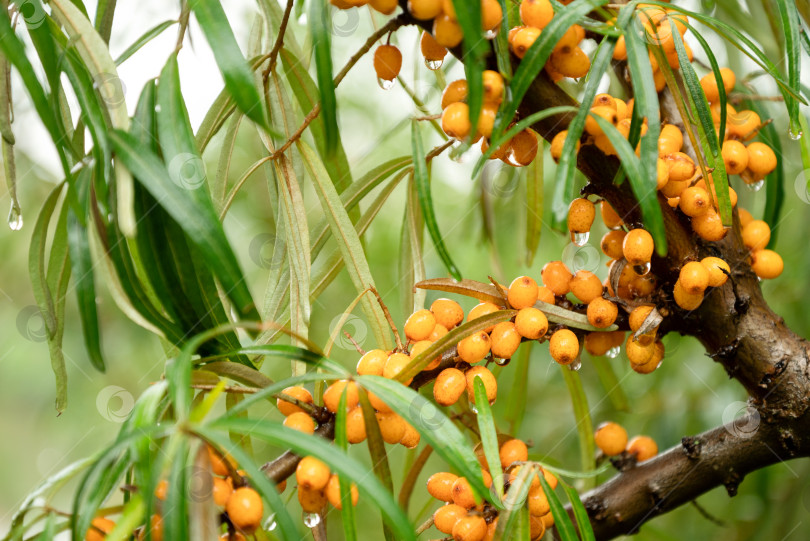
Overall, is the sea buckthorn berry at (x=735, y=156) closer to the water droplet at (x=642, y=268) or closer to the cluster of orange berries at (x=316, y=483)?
the water droplet at (x=642, y=268)

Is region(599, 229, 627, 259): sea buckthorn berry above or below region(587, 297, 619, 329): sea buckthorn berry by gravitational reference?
above

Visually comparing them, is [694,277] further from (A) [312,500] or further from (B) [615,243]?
(A) [312,500]

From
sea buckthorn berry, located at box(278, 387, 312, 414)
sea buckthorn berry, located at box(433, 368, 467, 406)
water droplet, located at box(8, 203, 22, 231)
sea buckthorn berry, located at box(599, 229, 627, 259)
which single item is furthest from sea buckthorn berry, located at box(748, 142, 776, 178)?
water droplet, located at box(8, 203, 22, 231)

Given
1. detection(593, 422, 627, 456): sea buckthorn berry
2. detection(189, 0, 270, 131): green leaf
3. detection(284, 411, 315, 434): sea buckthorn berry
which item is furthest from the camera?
detection(593, 422, 627, 456): sea buckthorn berry

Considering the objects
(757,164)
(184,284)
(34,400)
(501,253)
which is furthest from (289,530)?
(34,400)

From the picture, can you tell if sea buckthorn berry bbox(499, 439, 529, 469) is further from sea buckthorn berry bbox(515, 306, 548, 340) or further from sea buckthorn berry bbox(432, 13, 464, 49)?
sea buckthorn berry bbox(432, 13, 464, 49)

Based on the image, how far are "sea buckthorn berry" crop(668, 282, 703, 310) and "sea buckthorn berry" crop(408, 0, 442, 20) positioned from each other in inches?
12.7

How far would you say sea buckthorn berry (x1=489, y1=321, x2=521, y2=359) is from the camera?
0.59m

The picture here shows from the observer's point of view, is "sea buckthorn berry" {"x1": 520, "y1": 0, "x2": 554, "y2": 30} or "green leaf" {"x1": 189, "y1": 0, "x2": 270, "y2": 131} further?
"sea buckthorn berry" {"x1": 520, "y1": 0, "x2": 554, "y2": 30}

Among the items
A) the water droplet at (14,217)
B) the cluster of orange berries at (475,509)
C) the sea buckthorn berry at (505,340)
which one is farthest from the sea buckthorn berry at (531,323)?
the water droplet at (14,217)

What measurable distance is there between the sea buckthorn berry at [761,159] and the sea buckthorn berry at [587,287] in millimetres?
232

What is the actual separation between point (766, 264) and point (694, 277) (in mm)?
156

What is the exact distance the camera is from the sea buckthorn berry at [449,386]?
57cm

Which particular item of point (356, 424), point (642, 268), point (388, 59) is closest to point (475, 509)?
point (356, 424)
